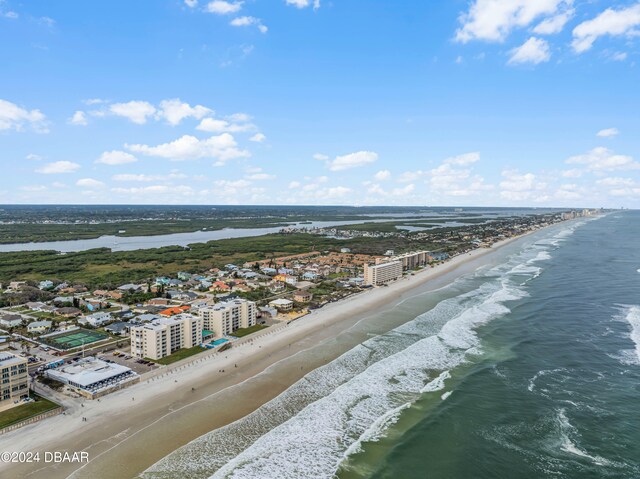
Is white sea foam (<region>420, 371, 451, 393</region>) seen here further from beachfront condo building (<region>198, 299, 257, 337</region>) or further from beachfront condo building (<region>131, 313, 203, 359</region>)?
beachfront condo building (<region>131, 313, 203, 359</region>)

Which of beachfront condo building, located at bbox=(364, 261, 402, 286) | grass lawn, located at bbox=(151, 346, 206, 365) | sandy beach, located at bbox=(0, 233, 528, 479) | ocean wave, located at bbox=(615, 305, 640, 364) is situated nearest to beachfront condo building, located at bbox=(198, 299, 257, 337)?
sandy beach, located at bbox=(0, 233, 528, 479)

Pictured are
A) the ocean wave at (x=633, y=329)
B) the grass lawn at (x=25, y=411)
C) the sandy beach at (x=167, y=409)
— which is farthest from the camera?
the ocean wave at (x=633, y=329)

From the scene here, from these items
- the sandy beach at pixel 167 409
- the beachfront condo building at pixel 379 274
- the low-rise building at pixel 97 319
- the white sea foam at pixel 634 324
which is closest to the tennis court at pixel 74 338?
the low-rise building at pixel 97 319

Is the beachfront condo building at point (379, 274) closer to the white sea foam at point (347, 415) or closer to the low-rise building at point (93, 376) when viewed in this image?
the white sea foam at point (347, 415)

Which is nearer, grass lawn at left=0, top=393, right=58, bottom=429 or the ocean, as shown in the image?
the ocean

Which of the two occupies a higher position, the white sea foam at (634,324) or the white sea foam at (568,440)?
the white sea foam at (634,324)

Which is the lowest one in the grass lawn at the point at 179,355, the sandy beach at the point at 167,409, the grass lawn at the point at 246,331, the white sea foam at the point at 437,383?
the sandy beach at the point at 167,409

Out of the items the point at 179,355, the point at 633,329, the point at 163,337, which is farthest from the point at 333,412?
the point at 633,329
